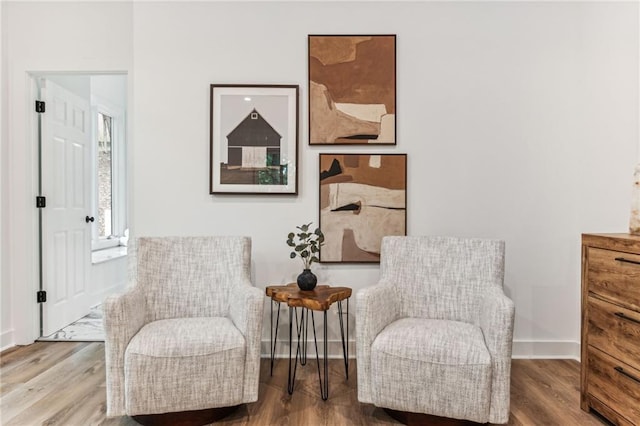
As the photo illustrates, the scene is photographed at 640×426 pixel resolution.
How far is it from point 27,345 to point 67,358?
53 centimetres

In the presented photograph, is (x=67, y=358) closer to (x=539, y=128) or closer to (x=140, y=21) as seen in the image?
(x=140, y=21)

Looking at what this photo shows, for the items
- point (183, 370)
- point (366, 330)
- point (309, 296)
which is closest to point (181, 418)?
point (183, 370)

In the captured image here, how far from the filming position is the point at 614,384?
5.93ft

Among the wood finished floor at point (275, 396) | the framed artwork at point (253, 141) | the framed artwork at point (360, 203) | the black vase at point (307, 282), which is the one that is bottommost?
the wood finished floor at point (275, 396)

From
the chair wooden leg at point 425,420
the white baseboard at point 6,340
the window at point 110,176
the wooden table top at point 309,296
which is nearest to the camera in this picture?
the chair wooden leg at point 425,420

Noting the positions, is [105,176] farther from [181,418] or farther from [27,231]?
[181,418]

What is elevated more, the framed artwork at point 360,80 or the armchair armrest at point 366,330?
the framed artwork at point 360,80

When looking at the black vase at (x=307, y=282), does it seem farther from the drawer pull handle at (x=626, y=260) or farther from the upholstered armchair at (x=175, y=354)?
the drawer pull handle at (x=626, y=260)

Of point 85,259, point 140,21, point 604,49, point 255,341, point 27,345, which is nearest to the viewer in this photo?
point 255,341

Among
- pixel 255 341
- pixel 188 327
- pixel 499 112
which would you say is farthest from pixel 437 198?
pixel 188 327

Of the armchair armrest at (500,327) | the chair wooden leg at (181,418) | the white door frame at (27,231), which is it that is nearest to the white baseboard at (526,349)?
the chair wooden leg at (181,418)

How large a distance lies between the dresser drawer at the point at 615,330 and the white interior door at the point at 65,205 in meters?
3.73

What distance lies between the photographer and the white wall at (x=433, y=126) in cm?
270

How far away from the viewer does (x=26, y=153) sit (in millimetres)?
2990
